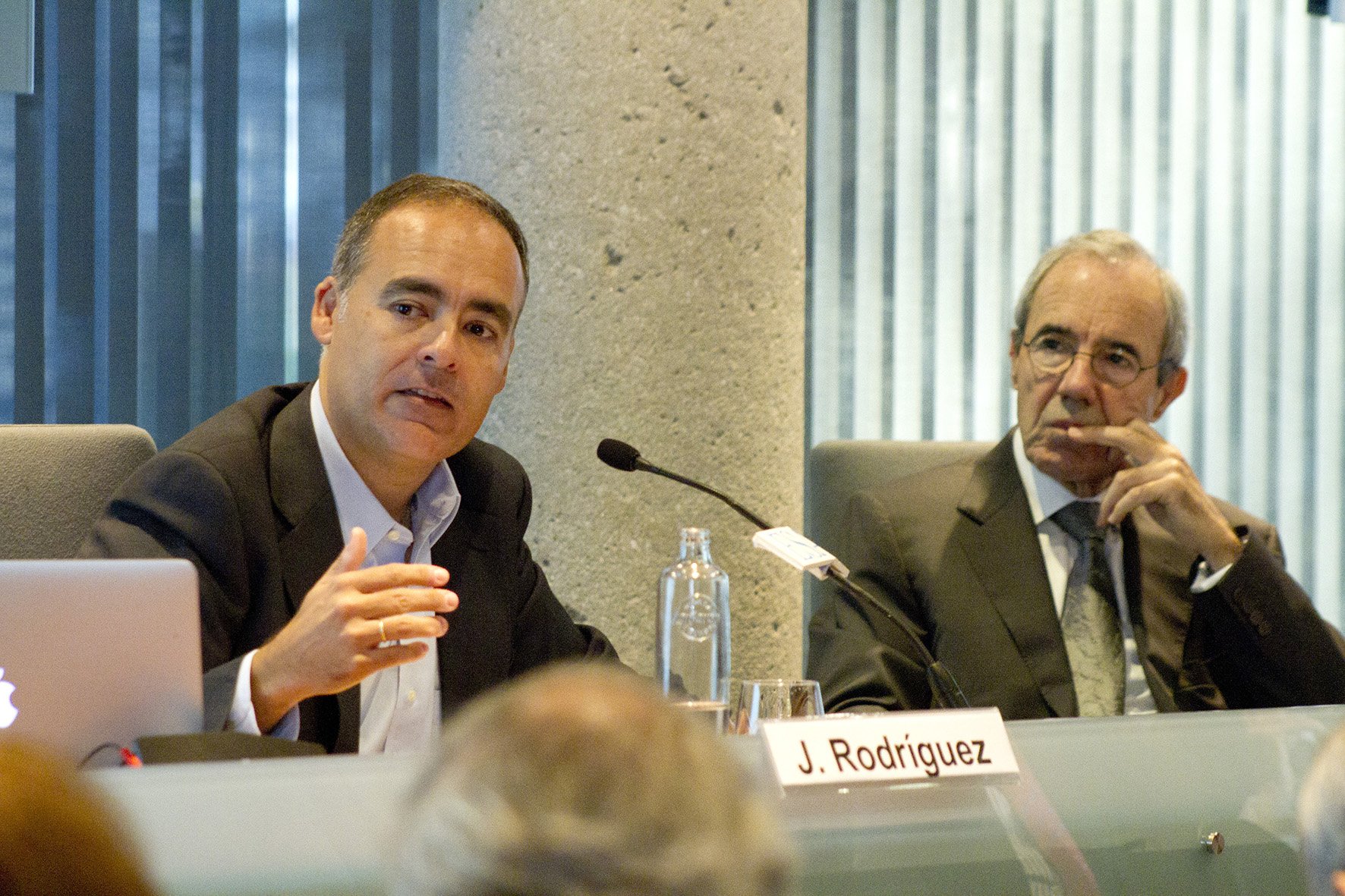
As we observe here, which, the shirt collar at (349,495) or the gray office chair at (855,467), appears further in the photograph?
the gray office chair at (855,467)

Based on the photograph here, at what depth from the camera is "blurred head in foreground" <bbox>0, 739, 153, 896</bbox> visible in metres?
0.36

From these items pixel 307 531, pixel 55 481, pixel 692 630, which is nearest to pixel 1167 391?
pixel 692 630

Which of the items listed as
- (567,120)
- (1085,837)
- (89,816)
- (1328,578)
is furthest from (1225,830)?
(1328,578)

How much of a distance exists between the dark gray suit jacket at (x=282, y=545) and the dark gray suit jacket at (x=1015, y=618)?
1.34ft

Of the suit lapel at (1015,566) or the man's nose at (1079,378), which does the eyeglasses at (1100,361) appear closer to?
the man's nose at (1079,378)

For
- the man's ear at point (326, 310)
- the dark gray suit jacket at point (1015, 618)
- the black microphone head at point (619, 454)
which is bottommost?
the dark gray suit jacket at point (1015, 618)

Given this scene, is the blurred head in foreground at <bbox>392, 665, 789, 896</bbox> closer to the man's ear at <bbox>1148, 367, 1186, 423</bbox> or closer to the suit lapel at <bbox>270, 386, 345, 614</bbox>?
the suit lapel at <bbox>270, 386, 345, 614</bbox>

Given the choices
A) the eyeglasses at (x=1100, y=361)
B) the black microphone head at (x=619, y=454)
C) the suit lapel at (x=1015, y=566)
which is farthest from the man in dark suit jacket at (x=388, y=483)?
the eyeglasses at (x=1100, y=361)

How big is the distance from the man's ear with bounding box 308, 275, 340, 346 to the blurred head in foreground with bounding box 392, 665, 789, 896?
1.65 meters

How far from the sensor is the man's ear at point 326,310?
196 centimetres

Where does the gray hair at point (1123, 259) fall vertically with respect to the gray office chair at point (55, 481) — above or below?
above

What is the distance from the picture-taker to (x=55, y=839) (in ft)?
1.20

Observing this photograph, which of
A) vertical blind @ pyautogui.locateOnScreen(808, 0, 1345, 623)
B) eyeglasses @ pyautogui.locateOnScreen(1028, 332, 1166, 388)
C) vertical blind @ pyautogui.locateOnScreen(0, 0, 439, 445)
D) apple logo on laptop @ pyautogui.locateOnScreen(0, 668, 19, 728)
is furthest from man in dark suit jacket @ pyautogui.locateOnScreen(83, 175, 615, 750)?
vertical blind @ pyautogui.locateOnScreen(808, 0, 1345, 623)

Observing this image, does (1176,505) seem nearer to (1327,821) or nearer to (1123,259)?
(1123,259)
